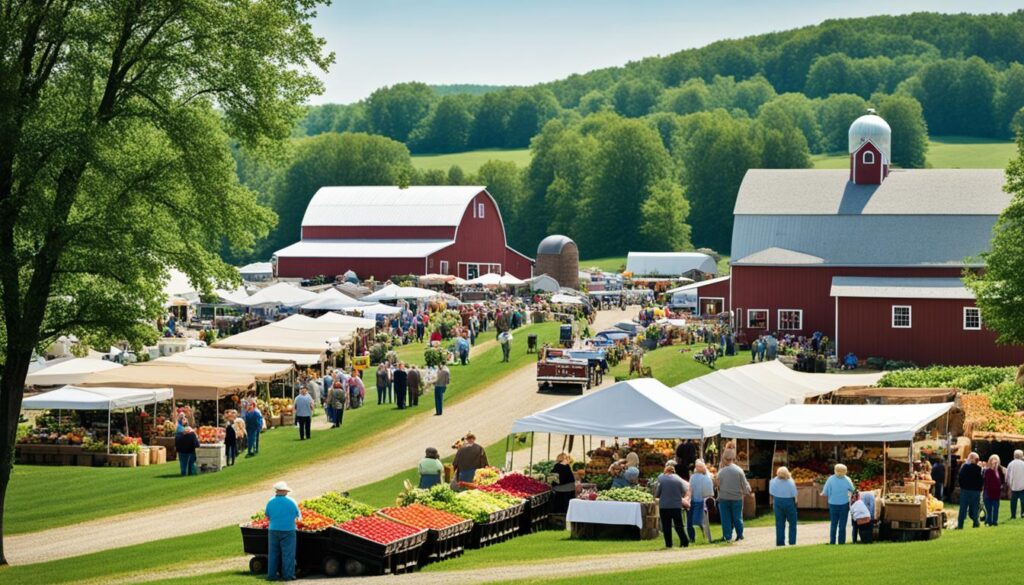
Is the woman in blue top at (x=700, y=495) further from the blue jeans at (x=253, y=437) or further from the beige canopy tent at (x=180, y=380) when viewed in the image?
the beige canopy tent at (x=180, y=380)

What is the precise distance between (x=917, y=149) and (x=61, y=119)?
4933 inches

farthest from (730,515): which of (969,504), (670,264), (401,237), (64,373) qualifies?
(670,264)

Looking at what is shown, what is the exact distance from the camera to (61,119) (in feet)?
82.8

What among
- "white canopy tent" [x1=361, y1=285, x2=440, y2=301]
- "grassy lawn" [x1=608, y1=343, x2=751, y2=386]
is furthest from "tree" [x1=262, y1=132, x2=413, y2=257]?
"grassy lawn" [x1=608, y1=343, x2=751, y2=386]

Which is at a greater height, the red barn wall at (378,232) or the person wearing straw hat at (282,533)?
the red barn wall at (378,232)

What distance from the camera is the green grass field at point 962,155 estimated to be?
14312 cm

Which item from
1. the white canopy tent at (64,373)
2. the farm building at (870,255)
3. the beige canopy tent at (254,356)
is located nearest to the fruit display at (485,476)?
the white canopy tent at (64,373)

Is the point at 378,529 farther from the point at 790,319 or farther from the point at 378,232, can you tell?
the point at 378,232

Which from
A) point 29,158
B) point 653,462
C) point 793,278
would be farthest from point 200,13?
point 793,278

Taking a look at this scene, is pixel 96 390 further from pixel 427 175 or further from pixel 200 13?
pixel 427 175

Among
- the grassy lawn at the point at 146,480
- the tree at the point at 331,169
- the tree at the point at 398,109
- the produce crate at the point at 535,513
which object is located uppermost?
the tree at the point at 398,109

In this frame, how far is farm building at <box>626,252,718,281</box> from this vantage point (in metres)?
94.2

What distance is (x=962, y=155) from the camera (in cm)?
15012

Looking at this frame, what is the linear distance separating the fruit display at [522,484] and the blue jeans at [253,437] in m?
11.2
